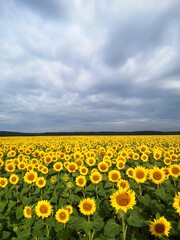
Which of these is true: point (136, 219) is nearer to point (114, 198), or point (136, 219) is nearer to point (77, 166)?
point (114, 198)

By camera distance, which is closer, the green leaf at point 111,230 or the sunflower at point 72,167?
the green leaf at point 111,230

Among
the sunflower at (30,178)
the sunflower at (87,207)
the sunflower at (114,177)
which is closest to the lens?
the sunflower at (87,207)

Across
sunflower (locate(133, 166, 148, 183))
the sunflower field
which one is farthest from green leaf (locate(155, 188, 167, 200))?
sunflower (locate(133, 166, 148, 183))

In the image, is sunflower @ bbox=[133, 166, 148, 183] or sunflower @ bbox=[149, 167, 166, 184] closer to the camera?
sunflower @ bbox=[149, 167, 166, 184]

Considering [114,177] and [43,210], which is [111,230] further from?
[114,177]

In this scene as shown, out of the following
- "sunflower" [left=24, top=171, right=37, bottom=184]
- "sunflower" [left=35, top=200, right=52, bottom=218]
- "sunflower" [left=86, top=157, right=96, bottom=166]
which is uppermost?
"sunflower" [left=86, top=157, right=96, bottom=166]

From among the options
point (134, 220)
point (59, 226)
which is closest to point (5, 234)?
point (59, 226)

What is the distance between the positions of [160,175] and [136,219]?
200 centimetres

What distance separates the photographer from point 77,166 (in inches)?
A: 393

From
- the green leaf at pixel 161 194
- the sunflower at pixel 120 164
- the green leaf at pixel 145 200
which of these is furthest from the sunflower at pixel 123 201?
the sunflower at pixel 120 164

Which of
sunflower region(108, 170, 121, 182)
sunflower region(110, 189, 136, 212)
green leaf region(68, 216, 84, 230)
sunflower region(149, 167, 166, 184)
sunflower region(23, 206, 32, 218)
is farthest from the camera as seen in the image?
sunflower region(108, 170, 121, 182)

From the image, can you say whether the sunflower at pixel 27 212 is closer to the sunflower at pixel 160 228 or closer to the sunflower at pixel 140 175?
the sunflower at pixel 140 175

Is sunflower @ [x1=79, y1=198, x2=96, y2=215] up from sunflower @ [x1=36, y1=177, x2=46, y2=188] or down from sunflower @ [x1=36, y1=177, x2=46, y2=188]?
down

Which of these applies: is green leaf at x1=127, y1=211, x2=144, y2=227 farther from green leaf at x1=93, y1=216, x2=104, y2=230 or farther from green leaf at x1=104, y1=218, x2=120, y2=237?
green leaf at x1=93, y1=216, x2=104, y2=230
